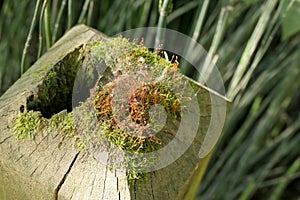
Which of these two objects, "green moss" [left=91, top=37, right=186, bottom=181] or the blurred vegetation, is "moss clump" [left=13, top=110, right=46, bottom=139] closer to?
"green moss" [left=91, top=37, right=186, bottom=181]

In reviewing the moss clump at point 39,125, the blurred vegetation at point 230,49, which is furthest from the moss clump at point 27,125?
the blurred vegetation at point 230,49

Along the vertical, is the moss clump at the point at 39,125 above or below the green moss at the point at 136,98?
below

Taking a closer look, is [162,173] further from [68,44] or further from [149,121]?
[68,44]

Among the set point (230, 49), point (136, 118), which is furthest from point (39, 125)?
point (230, 49)

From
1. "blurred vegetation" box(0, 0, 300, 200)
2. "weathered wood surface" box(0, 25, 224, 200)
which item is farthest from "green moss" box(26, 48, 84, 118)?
"blurred vegetation" box(0, 0, 300, 200)

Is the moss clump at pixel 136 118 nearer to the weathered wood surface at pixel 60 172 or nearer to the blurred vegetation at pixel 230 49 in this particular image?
the weathered wood surface at pixel 60 172

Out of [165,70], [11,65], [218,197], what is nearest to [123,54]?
[165,70]

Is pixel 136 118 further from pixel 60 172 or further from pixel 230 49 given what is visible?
pixel 230 49
